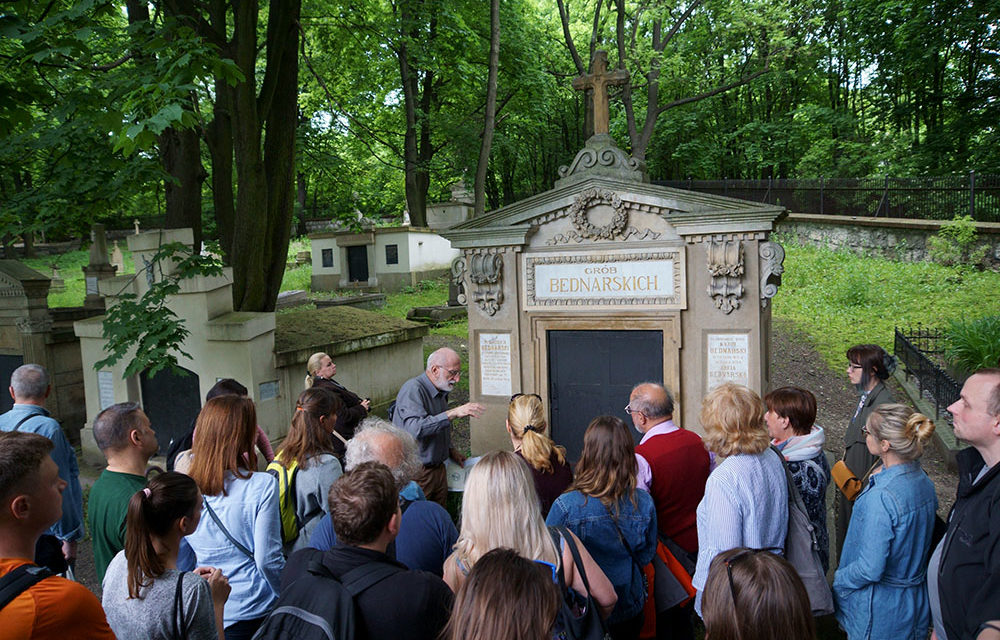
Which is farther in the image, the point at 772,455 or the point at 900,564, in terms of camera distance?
the point at 772,455

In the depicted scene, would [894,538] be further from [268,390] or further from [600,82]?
[268,390]

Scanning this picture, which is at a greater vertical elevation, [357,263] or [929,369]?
[357,263]

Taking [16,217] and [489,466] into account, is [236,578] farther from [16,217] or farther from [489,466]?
[16,217]

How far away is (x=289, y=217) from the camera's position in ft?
28.8

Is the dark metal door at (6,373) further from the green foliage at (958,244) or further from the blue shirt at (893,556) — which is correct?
the green foliage at (958,244)

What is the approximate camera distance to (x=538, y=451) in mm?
3314

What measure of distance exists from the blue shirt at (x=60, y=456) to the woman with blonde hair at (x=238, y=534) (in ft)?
6.20

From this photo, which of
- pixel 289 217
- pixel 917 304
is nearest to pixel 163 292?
pixel 289 217

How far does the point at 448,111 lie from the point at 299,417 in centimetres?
1987

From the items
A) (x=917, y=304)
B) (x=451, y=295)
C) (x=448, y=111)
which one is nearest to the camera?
(x=917, y=304)

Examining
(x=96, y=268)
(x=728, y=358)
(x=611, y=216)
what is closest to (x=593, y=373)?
(x=728, y=358)

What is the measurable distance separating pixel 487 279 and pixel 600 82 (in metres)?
2.42

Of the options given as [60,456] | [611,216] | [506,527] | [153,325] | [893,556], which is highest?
[611,216]

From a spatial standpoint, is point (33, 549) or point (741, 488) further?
point (741, 488)
